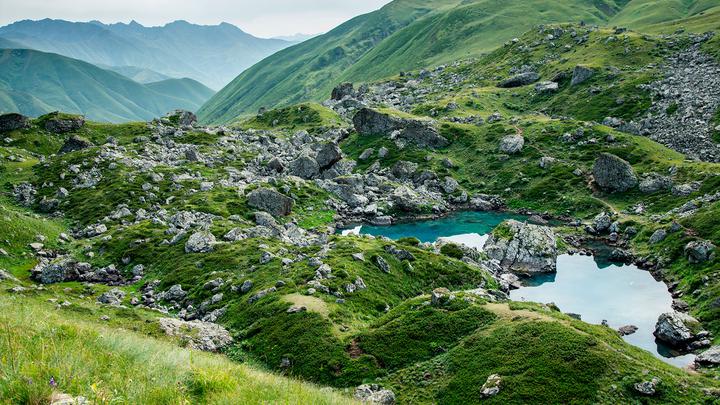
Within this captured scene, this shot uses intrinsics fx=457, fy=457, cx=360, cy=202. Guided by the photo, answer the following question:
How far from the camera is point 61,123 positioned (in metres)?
132

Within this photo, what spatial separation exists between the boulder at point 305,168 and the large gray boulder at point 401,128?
1194 inches

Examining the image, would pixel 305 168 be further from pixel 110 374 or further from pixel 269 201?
pixel 110 374

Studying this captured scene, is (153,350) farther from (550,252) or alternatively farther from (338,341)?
(550,252)

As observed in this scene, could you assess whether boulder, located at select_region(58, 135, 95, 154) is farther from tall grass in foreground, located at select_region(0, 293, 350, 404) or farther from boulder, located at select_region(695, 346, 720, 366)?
boulder, located at select_region(695, 346, 720, 366)

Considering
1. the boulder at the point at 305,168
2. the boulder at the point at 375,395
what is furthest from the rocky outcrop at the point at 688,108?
the boulder at the point at 375,395

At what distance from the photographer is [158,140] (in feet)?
436

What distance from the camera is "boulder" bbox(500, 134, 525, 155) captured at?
125000mm

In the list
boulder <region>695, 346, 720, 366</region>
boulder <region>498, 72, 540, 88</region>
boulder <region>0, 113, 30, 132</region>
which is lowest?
boulder <region>695, 346, 720, 366</region>

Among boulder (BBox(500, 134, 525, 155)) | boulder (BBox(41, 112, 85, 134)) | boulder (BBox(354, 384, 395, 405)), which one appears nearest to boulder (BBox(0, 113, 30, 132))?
boulder (BBox(41, 112, 85, 134))

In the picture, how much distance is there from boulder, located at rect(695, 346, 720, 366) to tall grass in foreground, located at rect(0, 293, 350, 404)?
4605 centimetres

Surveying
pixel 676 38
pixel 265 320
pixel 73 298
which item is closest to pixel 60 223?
pixel 73 298

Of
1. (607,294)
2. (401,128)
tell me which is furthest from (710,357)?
(401,128)

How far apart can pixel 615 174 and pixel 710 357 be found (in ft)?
211

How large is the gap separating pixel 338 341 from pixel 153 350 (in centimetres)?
2884
